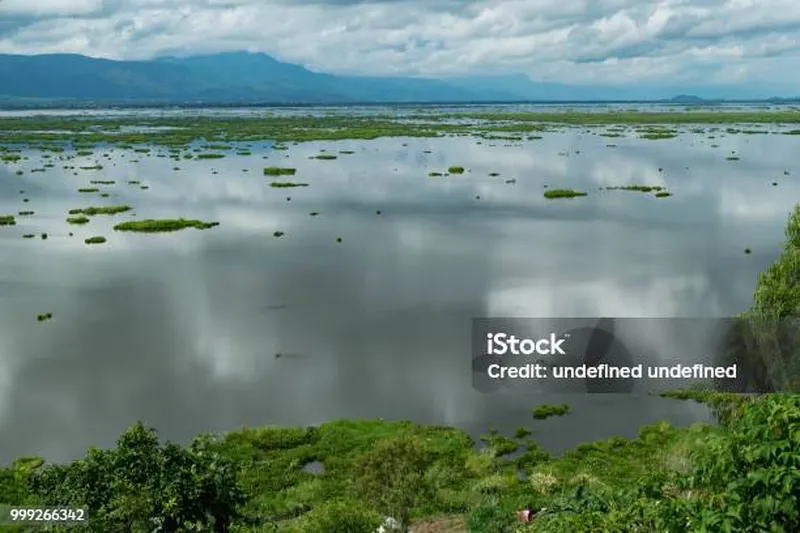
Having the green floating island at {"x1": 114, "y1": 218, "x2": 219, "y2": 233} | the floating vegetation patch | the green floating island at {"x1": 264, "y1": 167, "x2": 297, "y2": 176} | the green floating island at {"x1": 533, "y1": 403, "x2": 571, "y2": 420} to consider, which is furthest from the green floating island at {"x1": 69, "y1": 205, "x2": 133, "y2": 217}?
the floating vegetation patch

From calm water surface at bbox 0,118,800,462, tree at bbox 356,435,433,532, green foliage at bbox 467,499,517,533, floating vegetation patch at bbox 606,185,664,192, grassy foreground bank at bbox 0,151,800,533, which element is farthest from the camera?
floating vegetation patch at bbox 606,185,664,192

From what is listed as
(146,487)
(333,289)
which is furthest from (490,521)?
(333,289)

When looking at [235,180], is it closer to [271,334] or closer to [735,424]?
[271,334]

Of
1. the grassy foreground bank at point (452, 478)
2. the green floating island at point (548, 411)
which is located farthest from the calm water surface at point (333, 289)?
the grassy foreground bank at point (452, 478)

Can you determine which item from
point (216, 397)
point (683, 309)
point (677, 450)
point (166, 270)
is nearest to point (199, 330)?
point (216, 397)

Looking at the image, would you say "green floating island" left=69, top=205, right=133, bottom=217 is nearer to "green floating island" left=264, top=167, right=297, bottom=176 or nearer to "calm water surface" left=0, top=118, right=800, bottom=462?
"calm water surface" left=0, top=118, right=800, bottom=462

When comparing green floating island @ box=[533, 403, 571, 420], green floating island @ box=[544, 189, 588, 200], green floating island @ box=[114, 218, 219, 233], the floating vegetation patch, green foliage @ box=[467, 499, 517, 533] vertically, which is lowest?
green floating island @ box=[533, 403, 571, 420]

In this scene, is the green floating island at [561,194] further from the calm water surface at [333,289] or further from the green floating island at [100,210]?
the green floating island at [100,210]

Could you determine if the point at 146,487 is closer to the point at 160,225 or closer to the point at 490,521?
the point at 490,521
